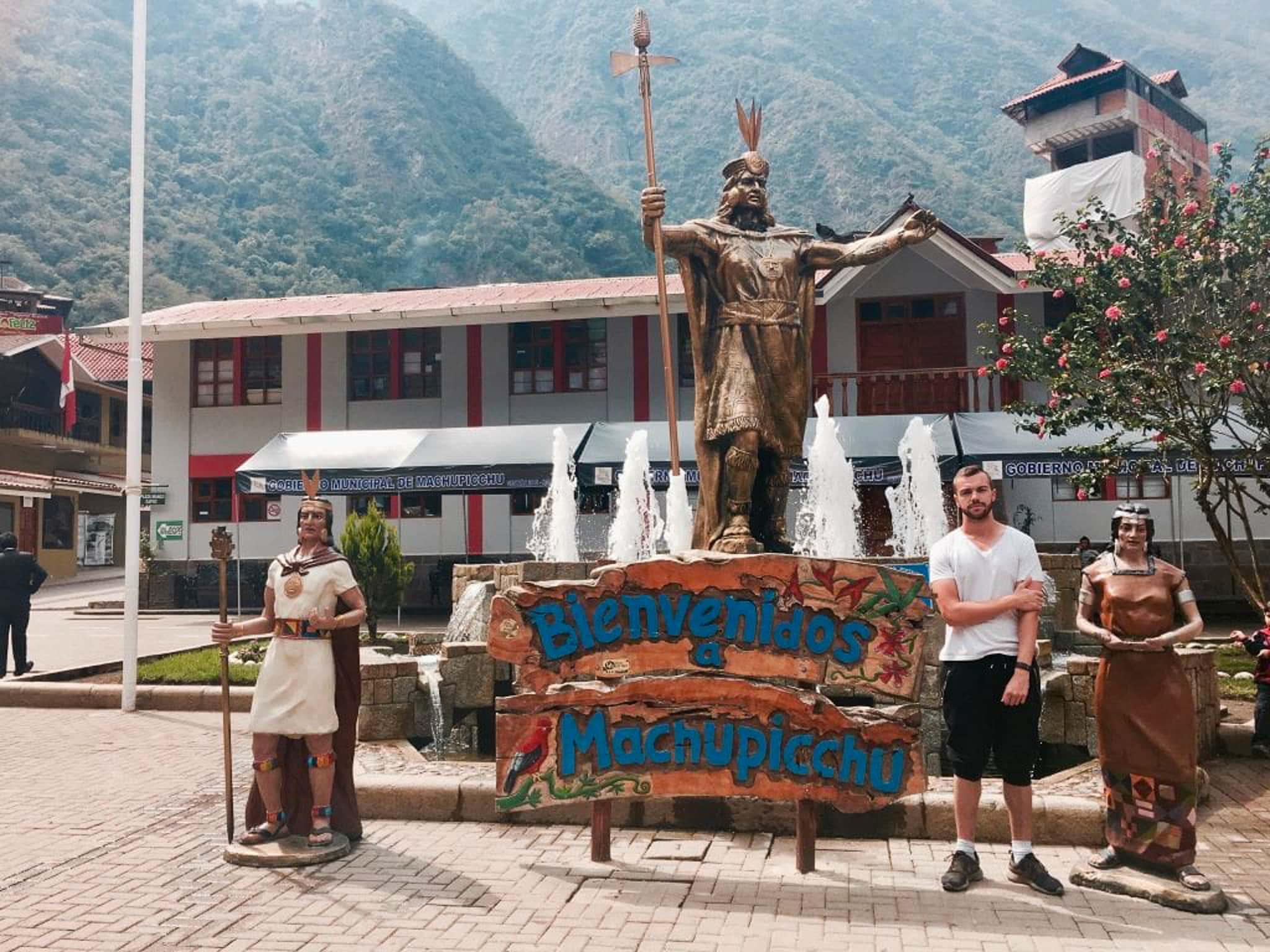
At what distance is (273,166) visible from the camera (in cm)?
6925

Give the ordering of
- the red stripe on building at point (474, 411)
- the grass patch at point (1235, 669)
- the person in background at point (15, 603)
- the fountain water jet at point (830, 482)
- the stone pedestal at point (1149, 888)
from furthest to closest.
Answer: the red stripe on building at point (474, 411)
the fountain water jet at point (830, 482)
the person in background at point (15, 603)
the grass patch at point (1235, 669)
the stone pedestal at point (1149, 888)

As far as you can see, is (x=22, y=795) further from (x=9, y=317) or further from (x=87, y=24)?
(x=87, y=24)

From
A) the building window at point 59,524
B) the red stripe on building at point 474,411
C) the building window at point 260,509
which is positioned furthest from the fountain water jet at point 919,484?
the building window at point 59,524

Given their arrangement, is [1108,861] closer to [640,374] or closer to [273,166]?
[640,374]

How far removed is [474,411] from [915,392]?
353 inches

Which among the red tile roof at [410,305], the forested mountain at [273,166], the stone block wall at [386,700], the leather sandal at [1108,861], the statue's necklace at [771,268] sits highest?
the forested mountain at [273,166]

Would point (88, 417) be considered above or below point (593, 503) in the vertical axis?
above

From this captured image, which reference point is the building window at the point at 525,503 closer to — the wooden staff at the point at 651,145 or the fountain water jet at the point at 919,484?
the fountain water jet at the point at 919,484

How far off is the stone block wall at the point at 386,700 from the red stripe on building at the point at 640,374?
14.9 m

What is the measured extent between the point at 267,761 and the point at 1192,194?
11425 mm

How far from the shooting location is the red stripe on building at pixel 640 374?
22203 mm

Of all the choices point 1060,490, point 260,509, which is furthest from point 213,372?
point 1060,490

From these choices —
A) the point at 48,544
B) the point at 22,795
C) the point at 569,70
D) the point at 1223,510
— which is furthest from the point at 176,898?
the point at 569,70

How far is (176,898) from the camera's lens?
14.7ft
